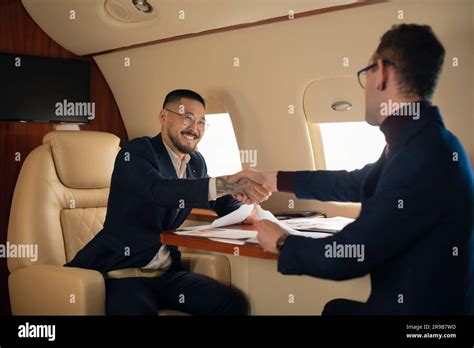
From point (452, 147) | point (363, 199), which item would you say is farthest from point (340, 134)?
point (452, 147)

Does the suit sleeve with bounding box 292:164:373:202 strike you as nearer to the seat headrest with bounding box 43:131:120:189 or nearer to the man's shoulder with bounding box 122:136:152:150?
the man's shoulder with bounding box 122:136:152:150

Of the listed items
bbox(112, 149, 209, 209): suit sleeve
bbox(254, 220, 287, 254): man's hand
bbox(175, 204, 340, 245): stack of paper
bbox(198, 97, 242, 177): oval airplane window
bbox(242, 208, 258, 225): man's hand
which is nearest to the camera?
bbox(254, 220, 287, 254): man's hand

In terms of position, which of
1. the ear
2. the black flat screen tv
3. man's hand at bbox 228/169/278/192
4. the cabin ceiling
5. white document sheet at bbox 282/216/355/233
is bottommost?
white document sheet at bbox 282/216/355/233

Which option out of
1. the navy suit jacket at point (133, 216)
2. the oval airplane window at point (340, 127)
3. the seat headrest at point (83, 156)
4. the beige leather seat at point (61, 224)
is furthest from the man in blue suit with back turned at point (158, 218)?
the oval airplane window at point (340, 127)

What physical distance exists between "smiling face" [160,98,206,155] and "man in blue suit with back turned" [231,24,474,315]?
90 centimetres

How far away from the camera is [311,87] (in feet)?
7.71

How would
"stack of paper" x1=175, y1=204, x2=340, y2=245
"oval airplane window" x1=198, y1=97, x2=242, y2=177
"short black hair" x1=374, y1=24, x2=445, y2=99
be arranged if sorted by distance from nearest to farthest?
"short black hair" x1=374, y1=24, x2=445, y2=99 < "stack of paper" x1=175, y1=204, x2=340, y2=245 < "oval airplane window" x1=198, y1=97, x2=242, y2=177

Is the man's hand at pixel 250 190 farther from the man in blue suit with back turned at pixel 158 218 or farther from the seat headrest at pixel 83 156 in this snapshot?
the seat headrest at pixel 83 156

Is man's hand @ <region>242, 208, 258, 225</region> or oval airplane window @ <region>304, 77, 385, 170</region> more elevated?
oval airplane window @ <region>304, 77, 385, 170</region>

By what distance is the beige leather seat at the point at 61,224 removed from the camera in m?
1.97

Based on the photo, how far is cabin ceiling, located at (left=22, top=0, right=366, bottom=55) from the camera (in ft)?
6.95

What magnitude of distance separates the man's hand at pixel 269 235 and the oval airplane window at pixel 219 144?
129 cm

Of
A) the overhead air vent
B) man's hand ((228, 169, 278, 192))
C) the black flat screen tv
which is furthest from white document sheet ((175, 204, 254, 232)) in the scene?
the black flat screen tv

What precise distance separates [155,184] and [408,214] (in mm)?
981
